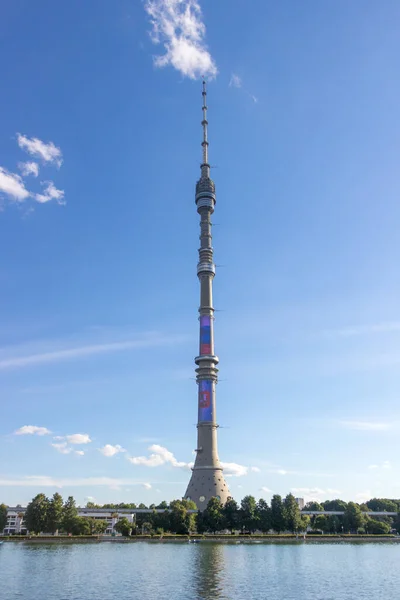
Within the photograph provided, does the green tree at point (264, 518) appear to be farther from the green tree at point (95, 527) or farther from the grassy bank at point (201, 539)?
the green tree at point (95, 527)

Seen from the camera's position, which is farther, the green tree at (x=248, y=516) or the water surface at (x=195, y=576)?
the green tree at (x=248, y=516)

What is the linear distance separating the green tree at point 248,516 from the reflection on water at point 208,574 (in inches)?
2005

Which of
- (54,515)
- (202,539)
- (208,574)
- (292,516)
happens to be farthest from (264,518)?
(208,574)

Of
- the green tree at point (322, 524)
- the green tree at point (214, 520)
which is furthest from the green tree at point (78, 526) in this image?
the green tree at point (322, 524)

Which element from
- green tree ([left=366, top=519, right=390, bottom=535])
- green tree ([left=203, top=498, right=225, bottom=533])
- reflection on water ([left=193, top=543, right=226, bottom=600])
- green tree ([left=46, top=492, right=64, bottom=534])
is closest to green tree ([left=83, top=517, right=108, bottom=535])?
green tree ([left=46, top=492, right=64, bottom=534])

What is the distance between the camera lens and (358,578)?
6350cm

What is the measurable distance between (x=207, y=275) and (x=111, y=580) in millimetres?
144405

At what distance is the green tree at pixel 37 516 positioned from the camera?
413 ft

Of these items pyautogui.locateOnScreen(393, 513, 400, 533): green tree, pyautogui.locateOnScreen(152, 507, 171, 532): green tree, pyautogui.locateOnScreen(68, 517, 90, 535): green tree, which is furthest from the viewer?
pyautogui.locateOnScreen(393, 513, 400, 533): green tree

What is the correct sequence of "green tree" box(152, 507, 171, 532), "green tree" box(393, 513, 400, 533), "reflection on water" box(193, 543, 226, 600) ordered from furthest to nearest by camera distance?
1. "green tree" box(393, 513, 400, 533)
2. "green tree" box(152, 507, 171, 532)
3. "reflection on water" box(193, 543, 226, 600)

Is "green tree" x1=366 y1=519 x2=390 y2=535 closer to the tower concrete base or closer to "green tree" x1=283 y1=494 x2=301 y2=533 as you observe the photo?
"green tree" x1=283 y1=494 x2=301 y2=533

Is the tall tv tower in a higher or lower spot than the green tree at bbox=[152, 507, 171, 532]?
higher

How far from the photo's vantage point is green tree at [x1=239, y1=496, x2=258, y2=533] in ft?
460

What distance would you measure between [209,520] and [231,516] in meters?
6.17
